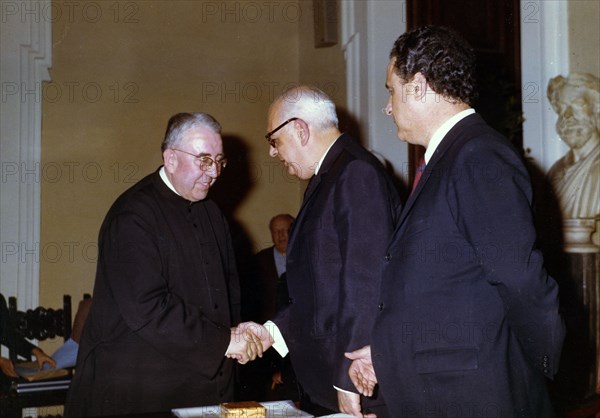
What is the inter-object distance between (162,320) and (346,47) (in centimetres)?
361

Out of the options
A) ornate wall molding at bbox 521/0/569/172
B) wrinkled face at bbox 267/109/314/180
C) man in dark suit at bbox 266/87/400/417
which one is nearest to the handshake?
man in dark suit at bbox 266/87/400/417

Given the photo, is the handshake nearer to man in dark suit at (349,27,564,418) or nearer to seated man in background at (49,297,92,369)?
man in dark suit at (349,27,564,418)

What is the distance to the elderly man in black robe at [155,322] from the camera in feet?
10.4

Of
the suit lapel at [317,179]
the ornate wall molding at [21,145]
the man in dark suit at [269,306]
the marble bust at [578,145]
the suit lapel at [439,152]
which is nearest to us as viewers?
the suit lapel at [439,152]

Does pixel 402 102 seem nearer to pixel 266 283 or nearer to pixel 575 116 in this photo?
pixel 575 116

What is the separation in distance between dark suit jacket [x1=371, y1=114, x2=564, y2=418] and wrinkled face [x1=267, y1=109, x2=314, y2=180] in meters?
0.76

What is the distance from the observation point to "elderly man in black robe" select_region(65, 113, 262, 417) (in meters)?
3.17

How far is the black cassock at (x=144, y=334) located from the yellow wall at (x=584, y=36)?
8.50 feet

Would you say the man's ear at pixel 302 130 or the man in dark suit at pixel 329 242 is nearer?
the man in dark suit at pixel 329 242

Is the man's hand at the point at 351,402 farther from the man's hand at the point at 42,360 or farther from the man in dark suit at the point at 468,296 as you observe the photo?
the man's hand at the point at 42,360

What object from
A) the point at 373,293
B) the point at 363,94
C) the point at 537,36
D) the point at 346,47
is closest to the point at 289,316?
the point at 373,293

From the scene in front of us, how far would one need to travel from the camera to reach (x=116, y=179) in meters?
6.34

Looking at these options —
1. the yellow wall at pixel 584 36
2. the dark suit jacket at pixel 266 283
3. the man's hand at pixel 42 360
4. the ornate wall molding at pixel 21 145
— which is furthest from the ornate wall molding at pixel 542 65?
the ornate wall molding at pixel 21 145

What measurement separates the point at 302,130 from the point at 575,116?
2.10 m
